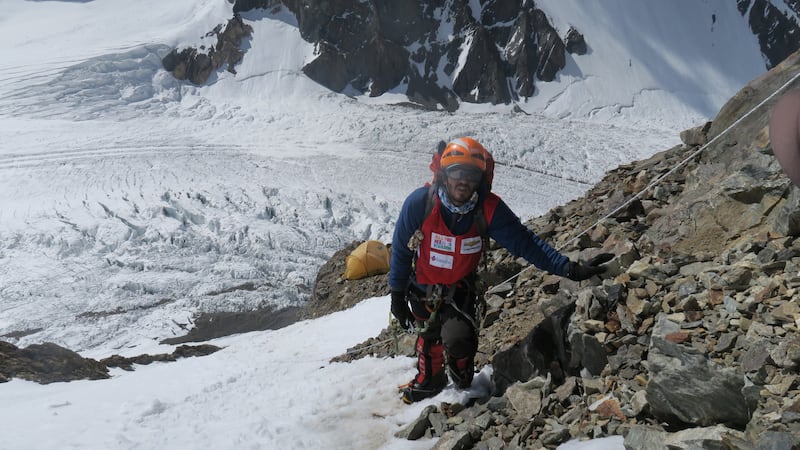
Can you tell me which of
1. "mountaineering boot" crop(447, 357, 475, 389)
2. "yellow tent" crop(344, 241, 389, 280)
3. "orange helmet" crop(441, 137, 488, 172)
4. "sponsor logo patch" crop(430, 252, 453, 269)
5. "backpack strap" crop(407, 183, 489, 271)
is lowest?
"yellow tent" crop(344, 241, 389, 280)

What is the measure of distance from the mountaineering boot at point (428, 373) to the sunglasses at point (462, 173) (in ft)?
4.51

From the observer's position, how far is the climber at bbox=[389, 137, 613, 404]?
375cm

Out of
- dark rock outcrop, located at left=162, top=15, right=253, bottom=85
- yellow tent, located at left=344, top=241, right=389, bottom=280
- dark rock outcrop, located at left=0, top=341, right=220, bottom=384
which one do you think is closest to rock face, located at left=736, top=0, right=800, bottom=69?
dark rock outcrop, located at left=162, top=15, right=253, bottom=85

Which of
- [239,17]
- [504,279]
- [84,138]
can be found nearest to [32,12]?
[239,17]

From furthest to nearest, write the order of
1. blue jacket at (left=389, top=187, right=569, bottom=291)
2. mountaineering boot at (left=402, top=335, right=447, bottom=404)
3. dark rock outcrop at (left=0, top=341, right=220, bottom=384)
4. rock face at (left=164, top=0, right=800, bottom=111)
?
rock face at (left=164, top=0, right=800, bottom=111) < dark rock outcrop at (left=0, top=341, right=220, bottom=384) < mountaineering boot at (left=402, top=335, right=447, bottom=404) < blue jacket at (left=389, top=187, right=569, bottom=291)

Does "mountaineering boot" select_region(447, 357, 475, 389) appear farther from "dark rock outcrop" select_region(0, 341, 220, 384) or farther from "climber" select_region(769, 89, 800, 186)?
"dark rock outcrop" select_region(0, 341, 220, 384)

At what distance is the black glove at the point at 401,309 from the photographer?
14.0 ft

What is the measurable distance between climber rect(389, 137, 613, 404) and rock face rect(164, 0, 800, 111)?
1725 inches

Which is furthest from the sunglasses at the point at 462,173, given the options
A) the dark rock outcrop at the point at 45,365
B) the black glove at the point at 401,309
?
the dark rock outcrop at the point at 45,365

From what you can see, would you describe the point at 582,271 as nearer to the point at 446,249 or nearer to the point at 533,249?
the point at 533,249

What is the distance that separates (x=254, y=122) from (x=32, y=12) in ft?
122

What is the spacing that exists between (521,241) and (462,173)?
27.2 inches

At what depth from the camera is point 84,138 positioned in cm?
3084

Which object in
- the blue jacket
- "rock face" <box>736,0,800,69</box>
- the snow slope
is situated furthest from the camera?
"rock face" <box>736,0,800,69</box>
